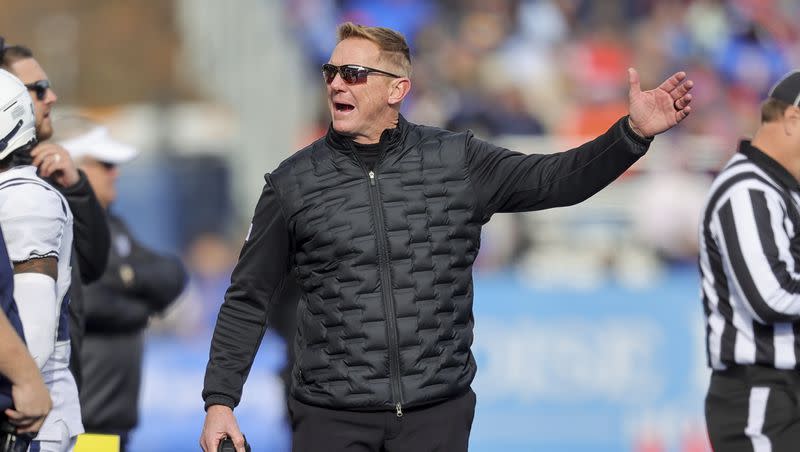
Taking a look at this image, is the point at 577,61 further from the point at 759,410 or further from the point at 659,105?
the point at 659,105

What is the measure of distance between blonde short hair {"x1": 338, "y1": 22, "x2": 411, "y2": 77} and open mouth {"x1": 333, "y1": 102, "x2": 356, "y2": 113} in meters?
0.20

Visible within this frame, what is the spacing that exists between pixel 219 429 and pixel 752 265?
81.9 inches

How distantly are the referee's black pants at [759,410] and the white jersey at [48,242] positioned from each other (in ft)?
7.91

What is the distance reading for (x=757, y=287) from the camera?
478 centimetres

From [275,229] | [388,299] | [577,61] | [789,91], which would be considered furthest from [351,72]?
[577,61]

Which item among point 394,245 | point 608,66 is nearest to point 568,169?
point 394,245

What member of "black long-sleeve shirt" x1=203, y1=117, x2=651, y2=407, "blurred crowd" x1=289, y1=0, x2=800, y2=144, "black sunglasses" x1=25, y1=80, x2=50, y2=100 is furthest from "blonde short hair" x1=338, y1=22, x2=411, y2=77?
"blurred crowd" x1=289, y1=0, x2=800, y2=144

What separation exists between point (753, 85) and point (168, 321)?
22.3 ft

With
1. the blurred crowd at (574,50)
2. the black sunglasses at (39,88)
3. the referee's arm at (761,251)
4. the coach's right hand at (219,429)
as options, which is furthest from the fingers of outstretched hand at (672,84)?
the blurred crowd at (574,50)

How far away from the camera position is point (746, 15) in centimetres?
1409

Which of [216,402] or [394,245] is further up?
[394,245]

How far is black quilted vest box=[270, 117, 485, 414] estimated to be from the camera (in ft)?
13.4

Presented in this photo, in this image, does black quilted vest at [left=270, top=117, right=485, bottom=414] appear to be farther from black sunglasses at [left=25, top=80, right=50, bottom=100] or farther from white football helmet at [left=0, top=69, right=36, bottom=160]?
black sunglasses at [left=25, top=80, right=50, bottom=100]

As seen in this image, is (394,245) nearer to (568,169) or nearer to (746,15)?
(568,169)
